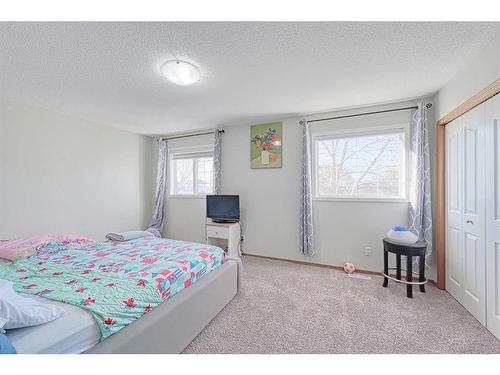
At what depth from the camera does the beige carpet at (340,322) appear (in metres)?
1.59

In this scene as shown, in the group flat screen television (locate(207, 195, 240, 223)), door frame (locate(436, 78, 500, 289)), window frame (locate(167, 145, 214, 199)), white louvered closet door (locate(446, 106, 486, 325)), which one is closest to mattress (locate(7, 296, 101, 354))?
flat screen television (locate(207, 195, 240, 223))

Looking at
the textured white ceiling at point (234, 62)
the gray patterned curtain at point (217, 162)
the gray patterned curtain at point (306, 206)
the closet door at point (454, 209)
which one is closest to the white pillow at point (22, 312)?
the textured white ceiling at point (234, 62)

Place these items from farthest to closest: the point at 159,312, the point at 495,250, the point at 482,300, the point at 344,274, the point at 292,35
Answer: the point at 344,274, the point at 482,300, the point at 495,250, the point at 292,35, the point at 159,312

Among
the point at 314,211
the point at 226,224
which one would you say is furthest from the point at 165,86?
the point at 314,211

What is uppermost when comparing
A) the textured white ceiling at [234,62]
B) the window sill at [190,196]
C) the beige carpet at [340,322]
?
the textured white ceiling at [234,62]

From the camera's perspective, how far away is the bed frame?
120 centimetres

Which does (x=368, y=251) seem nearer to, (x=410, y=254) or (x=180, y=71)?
(x=410, y=254)

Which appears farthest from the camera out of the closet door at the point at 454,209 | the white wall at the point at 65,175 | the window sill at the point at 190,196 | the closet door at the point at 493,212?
the window sill at the point at 190,196

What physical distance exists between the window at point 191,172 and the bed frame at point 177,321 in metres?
2.48

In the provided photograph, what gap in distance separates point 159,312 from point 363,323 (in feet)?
5.57

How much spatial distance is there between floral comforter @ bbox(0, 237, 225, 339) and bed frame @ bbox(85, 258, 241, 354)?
0.17 ft

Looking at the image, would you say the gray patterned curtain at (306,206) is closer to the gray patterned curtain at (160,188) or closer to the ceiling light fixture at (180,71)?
the ceiling light fixture at (180,71)

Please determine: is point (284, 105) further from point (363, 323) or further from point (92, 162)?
point (92, 162)

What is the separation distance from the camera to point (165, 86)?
2.46 m
